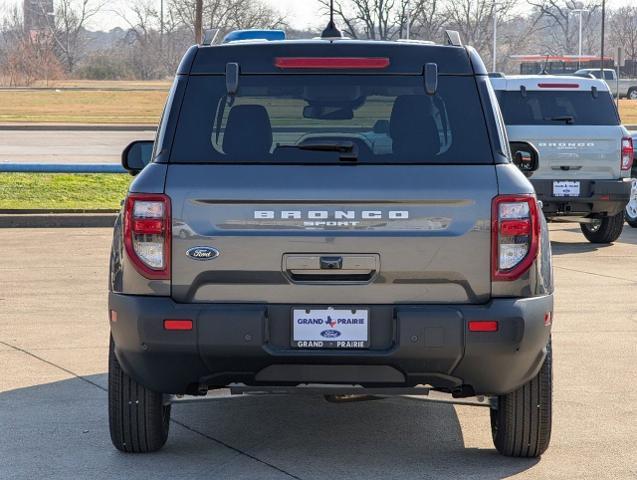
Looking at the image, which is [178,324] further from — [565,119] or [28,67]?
[28,67]

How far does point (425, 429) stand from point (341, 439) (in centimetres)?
49

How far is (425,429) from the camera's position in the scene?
22.0 feet

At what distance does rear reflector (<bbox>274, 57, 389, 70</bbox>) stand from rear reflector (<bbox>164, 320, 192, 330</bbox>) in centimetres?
119

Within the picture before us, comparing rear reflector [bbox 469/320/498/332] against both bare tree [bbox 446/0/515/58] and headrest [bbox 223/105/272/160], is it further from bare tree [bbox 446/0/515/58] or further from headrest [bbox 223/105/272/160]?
bare tree [bbox 446/0/515/58]

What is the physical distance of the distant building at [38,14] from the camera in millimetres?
133125

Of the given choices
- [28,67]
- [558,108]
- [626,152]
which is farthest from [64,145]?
[28,67]

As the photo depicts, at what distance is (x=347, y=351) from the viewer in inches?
213

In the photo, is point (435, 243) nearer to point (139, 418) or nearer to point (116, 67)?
point (139, 418)

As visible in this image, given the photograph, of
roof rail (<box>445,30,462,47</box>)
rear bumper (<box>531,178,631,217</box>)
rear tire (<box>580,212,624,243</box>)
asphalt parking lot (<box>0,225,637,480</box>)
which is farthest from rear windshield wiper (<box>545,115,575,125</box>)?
roof rail (<box>445,30,462,47</box>)

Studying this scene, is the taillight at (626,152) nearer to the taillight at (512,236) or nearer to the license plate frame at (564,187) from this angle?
the license plate frame at (564,187)

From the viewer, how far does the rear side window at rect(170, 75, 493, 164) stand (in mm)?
5539

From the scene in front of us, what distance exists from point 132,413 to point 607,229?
33.7ft

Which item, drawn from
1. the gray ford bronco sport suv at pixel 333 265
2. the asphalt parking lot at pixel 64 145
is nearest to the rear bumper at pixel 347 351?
the gray ford bronco sport suv at pixel 333 265

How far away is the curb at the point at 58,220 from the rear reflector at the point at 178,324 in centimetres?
1140
